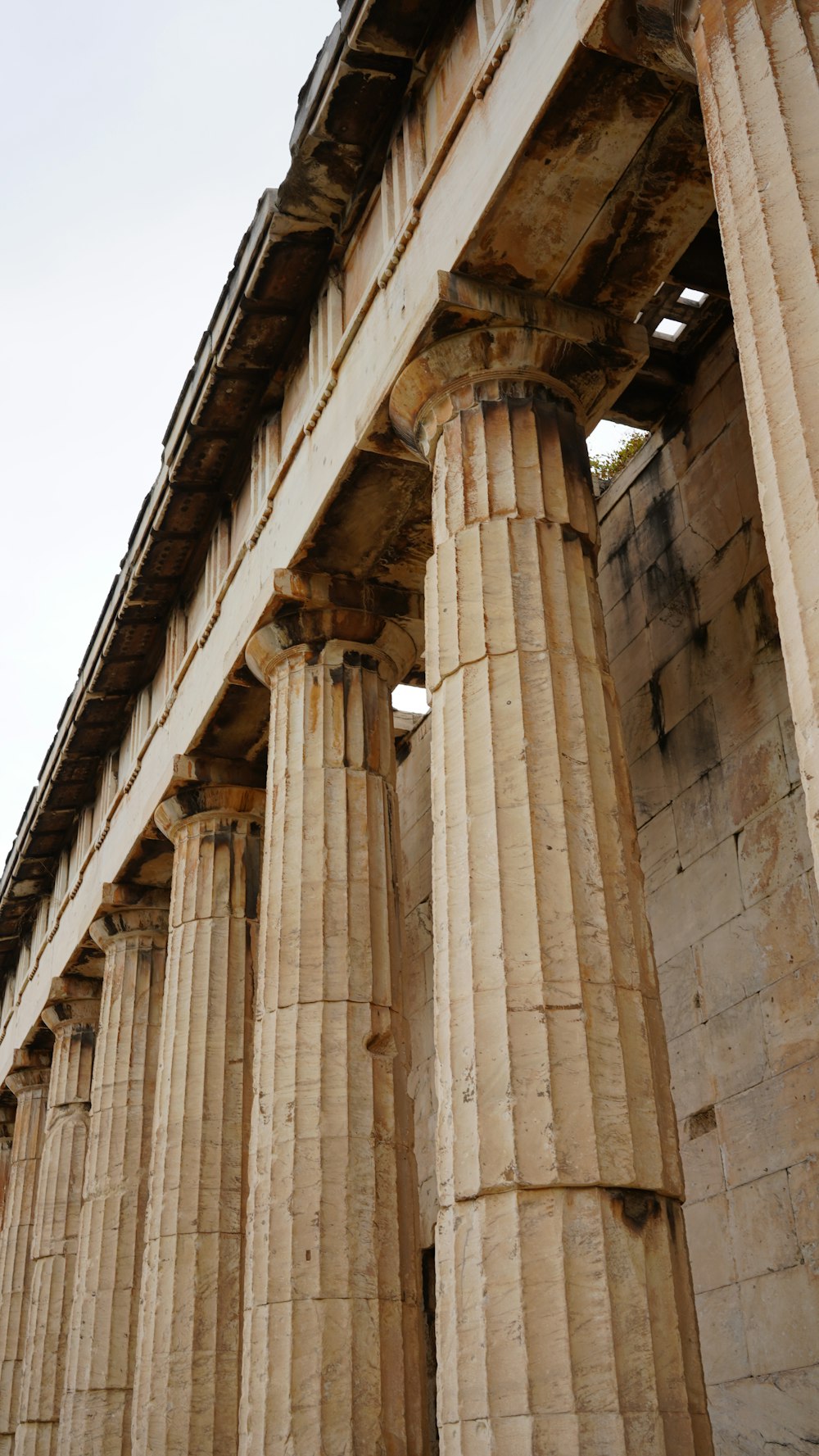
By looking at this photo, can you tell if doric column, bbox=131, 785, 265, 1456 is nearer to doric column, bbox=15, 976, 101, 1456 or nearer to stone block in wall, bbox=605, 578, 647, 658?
stone block in wall, bbox=605, 578, 647, 658

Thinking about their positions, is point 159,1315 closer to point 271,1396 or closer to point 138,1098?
point 271,1396

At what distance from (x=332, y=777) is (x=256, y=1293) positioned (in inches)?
196

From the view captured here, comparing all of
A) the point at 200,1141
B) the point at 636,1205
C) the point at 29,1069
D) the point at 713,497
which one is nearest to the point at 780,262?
the point at 636,1205

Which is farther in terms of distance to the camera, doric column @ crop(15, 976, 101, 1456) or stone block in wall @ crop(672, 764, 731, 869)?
doric column @ crop(15, 976, 101, 1456)

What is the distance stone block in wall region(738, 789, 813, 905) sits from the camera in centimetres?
1272

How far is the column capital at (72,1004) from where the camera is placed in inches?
1022

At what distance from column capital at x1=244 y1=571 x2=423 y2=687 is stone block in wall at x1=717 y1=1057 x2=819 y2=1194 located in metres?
5.86

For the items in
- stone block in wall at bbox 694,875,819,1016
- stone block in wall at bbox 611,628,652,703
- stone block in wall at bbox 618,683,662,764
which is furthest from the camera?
stone block in wall at bbox 611,628,652,703

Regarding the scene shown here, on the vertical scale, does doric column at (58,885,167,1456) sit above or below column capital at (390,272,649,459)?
below

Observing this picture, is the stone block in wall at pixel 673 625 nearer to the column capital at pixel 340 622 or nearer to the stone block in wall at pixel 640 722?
the stone block in wall at pixel 640 722

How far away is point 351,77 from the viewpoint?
13.4m

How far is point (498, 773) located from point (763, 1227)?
5132 mm

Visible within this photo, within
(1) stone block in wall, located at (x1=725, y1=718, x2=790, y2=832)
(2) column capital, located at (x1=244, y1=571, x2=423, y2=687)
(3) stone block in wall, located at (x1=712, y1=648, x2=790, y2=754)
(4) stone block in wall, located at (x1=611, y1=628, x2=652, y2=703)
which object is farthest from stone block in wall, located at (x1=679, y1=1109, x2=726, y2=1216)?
(2) column capital, located at (x1=244, y1=571, x2=423, y2=687)

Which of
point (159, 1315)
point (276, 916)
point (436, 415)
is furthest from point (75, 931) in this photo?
point (436, 415)
